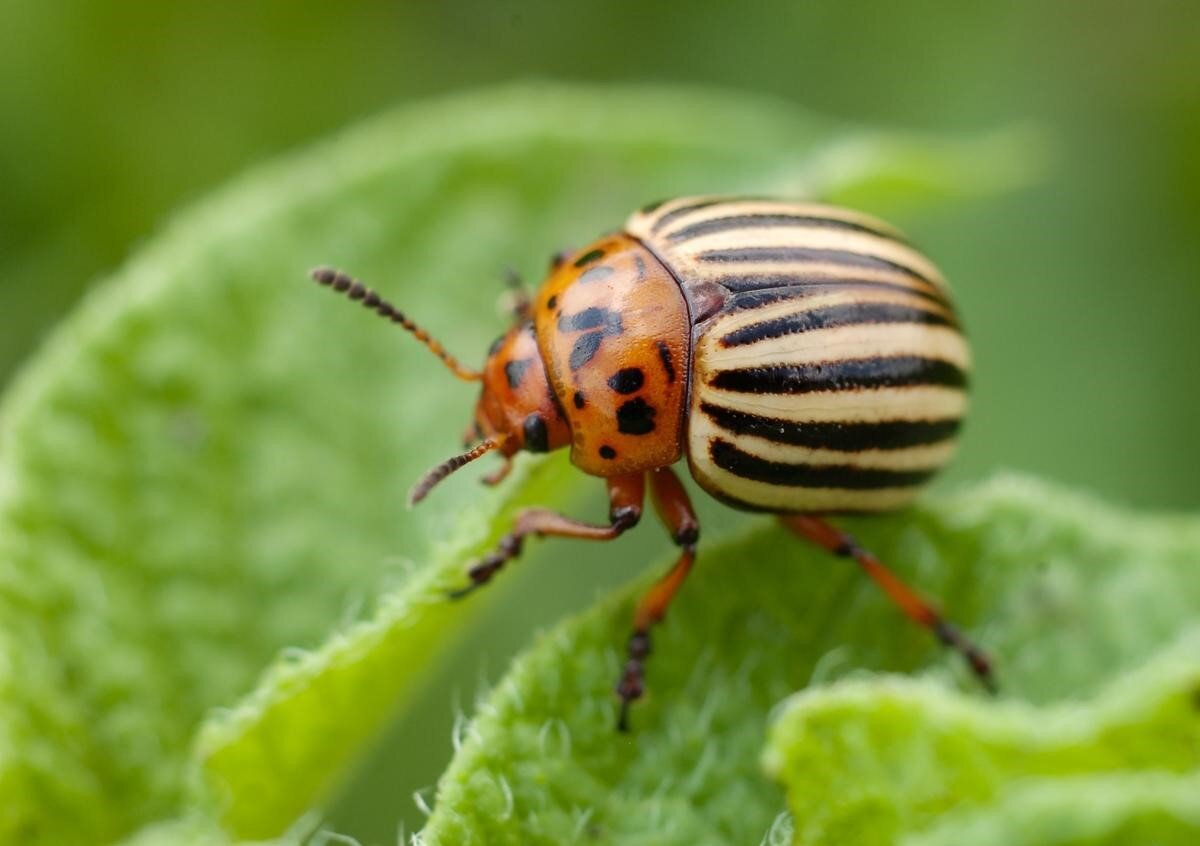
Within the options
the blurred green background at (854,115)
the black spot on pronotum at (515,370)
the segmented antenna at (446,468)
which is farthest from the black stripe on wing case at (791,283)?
the blurred green background at (854,115)

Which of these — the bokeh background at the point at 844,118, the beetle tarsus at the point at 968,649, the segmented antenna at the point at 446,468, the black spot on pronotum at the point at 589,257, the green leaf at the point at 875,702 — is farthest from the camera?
the bokeh background at the point at 844,118

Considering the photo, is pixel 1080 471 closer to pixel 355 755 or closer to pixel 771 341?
pixel 771 341

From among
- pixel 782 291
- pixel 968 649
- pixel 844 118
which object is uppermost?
pixel 844 118

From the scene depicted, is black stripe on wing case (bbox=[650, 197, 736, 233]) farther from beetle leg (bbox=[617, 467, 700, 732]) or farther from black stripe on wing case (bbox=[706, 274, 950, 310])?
beetle leg (bbox=[617, 467, 700, 732])

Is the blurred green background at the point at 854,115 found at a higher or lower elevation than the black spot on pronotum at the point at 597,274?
higher

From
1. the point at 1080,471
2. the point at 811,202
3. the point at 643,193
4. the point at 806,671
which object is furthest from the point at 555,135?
the point at 1080,471

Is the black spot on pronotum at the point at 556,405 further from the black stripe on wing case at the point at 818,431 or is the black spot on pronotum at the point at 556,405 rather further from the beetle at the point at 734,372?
the black stripe on wing case at the point at 818,431

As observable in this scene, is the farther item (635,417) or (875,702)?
(635,417)

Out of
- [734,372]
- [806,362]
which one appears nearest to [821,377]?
[806,362]

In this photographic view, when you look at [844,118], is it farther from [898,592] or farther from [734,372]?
[898,592]
